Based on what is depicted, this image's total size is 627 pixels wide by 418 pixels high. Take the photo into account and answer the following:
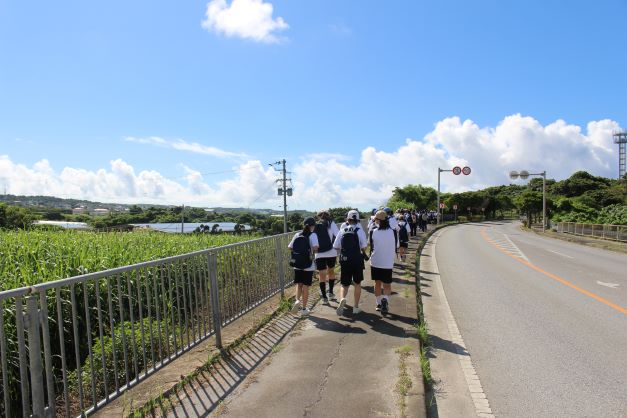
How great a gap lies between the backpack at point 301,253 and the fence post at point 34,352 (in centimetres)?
435

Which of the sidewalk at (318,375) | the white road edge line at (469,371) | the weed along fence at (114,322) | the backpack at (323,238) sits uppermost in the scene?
the backpack at (323,238)

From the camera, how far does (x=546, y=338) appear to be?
602cm

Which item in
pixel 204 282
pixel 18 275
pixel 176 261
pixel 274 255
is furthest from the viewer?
pixel 274 255

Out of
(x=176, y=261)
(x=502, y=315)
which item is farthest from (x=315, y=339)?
(x=502, y=315)

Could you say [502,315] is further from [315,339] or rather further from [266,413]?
[266,413]

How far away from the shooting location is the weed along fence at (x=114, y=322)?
9.84ft

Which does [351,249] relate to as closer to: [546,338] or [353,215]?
[353,215]

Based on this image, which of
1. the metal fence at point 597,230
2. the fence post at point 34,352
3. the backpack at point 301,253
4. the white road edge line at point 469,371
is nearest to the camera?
the fence post at point 34,352

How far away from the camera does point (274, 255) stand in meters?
8.40

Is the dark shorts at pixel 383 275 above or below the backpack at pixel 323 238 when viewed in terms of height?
below

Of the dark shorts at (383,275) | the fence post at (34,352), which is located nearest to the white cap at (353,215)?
the dark shorts at (383,275)

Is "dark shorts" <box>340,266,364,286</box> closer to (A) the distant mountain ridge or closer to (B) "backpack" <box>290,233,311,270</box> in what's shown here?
(B) "backpack" <box>290,233,311,270</box>

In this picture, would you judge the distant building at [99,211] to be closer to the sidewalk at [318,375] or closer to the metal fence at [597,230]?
the metal fence at [597,230]

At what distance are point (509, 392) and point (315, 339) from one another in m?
2.31
